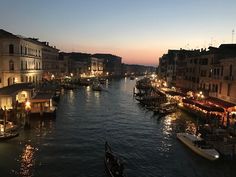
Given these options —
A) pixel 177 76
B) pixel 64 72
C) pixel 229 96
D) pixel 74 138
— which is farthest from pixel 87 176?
pixel 64 72

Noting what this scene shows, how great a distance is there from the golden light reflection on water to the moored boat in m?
17.8

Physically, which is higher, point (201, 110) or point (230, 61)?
point (230, 61)

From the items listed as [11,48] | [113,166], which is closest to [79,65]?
[11,48]

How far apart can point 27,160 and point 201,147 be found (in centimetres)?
1871

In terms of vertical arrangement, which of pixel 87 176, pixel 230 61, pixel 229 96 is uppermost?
pixel 230 61

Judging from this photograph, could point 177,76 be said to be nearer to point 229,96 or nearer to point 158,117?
point 158,117

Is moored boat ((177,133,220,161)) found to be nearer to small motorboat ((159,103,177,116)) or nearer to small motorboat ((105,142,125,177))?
small motorboat ((105,142,125,177))

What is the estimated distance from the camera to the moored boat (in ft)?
96.2

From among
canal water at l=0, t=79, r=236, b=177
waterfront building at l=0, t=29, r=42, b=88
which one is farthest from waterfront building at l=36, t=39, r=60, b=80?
canal water at l=0, t=79, r=236, b=177

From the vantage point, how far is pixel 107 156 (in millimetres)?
27625

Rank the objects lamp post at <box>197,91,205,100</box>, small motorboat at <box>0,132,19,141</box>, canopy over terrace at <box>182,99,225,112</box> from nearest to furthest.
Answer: small motorboat at <box>0,132,19,141</box>
canopy over terrace at <box>182,99,225,112</box>
lamp post at <box>197,91,205,100</box>

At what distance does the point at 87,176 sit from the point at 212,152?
13.4 meters

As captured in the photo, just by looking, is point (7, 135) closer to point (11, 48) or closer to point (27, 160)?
point (27, 160)

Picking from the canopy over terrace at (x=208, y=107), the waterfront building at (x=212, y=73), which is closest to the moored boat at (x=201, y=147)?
the canopy over terrace at (x=208, y=107)
